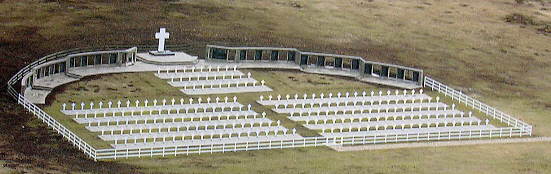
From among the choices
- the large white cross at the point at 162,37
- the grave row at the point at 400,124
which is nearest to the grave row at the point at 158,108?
the grave row at the point at 400,124

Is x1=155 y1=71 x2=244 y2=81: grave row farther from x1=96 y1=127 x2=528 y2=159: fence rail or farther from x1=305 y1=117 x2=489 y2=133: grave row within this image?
x1=96 y1=127 x2=528 y2=159: fence rail

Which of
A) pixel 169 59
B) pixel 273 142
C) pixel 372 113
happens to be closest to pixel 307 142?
pixel 273 142

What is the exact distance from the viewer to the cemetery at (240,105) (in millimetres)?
108375

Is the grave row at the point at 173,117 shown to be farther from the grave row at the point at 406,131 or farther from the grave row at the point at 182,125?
the grave row at the point at 406,131

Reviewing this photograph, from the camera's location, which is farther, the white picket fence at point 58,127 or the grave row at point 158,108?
the grave row at point 158,108

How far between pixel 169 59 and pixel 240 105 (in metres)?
14.4

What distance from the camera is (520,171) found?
10494 cm

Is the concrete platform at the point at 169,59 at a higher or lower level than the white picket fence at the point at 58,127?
higher

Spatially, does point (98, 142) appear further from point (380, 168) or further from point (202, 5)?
point (202, 5)

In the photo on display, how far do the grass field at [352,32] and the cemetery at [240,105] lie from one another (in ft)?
10.8

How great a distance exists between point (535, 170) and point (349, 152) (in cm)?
1036

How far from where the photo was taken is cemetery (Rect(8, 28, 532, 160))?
108m

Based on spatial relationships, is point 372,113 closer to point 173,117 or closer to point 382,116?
point 382,116

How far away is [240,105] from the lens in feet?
388
